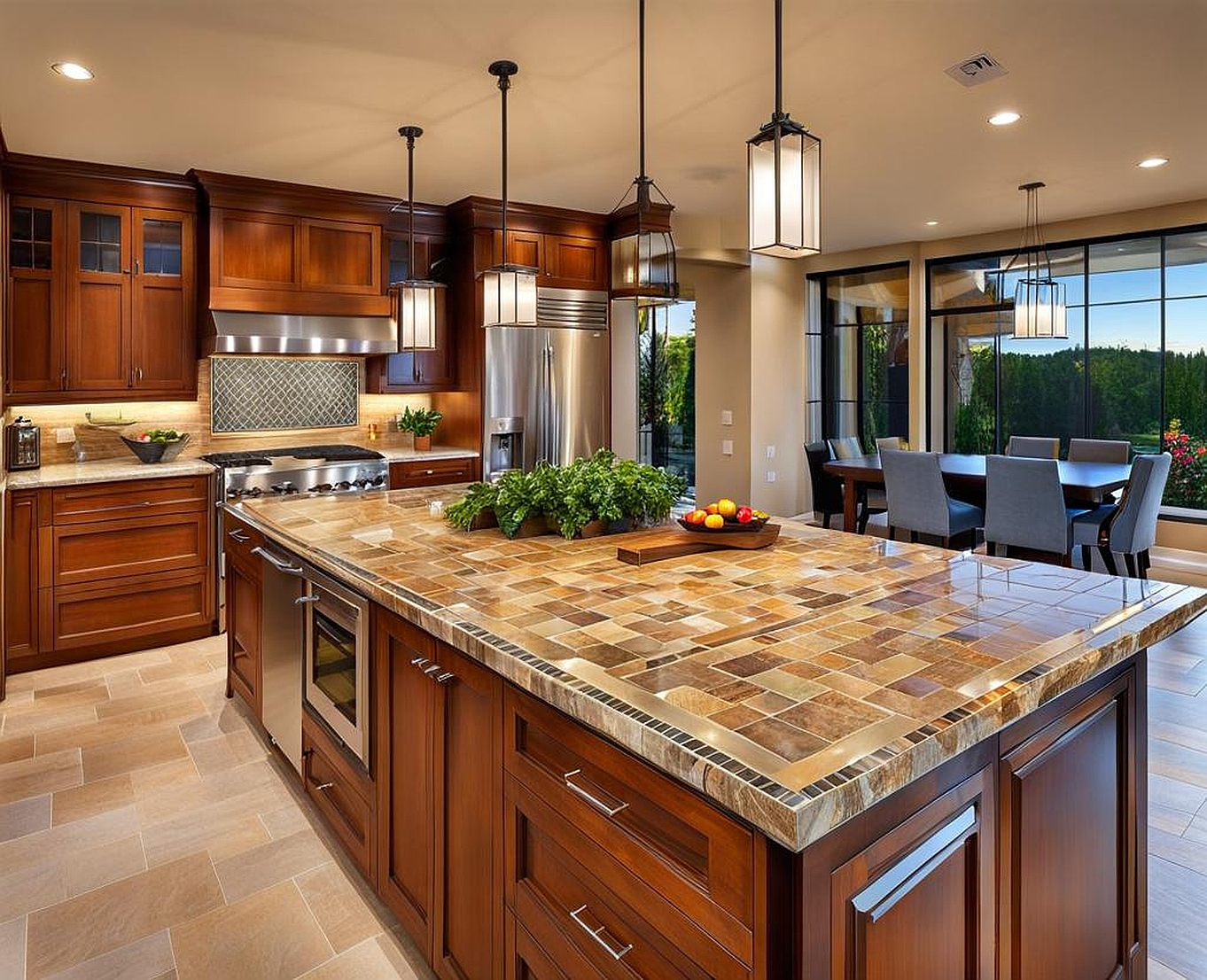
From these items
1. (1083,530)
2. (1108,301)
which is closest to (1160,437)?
(1108,301)

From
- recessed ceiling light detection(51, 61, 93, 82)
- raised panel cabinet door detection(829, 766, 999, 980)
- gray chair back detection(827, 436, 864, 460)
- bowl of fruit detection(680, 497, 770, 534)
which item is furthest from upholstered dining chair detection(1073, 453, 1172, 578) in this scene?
recessed ceiling light detection(51, 61, 93, 82)

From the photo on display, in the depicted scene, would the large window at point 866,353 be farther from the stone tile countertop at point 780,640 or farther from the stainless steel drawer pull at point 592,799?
the stainless steel drawer pull at point 592,799

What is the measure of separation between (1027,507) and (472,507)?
12.4 ft

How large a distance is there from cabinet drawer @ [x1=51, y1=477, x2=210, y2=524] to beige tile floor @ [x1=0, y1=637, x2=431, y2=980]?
1.00 meters

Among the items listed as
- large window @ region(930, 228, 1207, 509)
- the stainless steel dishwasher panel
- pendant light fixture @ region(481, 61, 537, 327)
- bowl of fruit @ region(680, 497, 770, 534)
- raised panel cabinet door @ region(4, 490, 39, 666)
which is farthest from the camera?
large window @ region(930, 228, 1207, 509)

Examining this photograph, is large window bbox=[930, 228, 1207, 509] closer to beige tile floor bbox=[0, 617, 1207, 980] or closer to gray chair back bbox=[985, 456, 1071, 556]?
gray chair back bbox=[985, 456, 1071, 556]

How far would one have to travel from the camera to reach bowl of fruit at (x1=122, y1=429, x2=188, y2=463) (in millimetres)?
4578

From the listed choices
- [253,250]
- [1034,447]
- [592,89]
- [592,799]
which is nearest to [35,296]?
[253,250]

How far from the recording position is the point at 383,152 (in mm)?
4211

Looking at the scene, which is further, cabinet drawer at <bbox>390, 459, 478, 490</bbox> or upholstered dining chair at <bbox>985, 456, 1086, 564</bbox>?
cabinet drawer at <bbox>390, 459, 478, 490</bbox>

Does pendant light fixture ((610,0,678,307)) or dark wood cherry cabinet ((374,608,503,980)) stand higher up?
pendant light fixture ((610,0,678,307))

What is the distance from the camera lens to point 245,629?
3246 mm

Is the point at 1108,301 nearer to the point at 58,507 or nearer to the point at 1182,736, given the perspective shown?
the point at 1182,736

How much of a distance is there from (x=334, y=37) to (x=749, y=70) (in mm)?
1587
